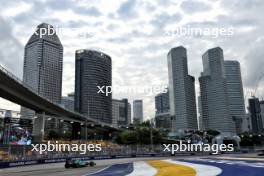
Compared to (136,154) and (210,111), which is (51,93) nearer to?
(210,111)

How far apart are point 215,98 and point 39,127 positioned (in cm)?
12026

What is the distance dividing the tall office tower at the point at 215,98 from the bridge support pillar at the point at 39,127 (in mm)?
112372

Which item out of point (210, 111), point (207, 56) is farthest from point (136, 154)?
point (207, 56)

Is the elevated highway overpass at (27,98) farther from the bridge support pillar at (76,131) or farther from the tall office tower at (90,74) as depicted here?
the tall office tower at (90,74)

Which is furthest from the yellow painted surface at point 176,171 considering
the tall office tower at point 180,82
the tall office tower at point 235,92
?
the tall office tower at point 180,82

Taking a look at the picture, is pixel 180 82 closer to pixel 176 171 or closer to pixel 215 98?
pixel 215 98

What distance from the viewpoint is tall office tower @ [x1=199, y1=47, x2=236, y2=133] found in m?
167

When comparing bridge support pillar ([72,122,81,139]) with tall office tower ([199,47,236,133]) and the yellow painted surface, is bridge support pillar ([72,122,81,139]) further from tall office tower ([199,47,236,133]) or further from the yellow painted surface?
the yellow painted surface

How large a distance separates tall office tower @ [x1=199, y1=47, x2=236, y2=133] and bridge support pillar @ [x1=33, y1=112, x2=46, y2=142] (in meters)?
112

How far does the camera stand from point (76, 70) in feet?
435

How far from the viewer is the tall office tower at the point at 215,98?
547ft

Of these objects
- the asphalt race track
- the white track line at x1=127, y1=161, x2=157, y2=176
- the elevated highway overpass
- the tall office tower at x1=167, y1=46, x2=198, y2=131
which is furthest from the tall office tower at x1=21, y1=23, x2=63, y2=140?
the white track line at x1=127, y1=161, x2=157, y2=176

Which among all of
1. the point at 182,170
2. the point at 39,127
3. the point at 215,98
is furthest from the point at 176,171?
the point at 215,98

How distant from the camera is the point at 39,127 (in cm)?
7694
